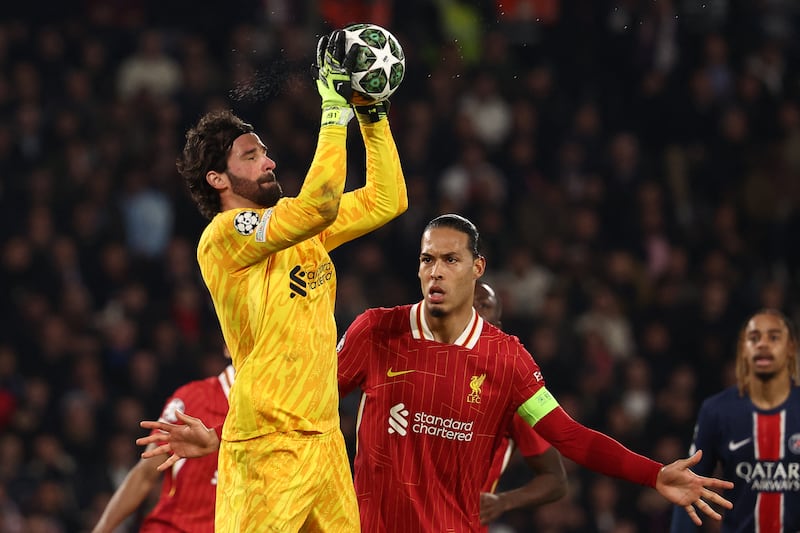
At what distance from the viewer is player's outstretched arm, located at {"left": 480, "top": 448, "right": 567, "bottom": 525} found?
6723 mm

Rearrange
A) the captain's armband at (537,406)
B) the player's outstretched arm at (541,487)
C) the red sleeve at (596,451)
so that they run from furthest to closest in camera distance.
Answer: the player's outstretched arm at (541,487), the captain's armband at (537,406), the red sleeve at (596,451)

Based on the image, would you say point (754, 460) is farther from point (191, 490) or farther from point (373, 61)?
point (373, 61)

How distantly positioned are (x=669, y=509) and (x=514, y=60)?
17.8ft

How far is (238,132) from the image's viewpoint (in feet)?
17.6

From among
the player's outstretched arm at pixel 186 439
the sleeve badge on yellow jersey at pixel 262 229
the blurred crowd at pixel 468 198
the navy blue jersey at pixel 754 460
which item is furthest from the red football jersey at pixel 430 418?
the blurred crowd at pixel 468 198

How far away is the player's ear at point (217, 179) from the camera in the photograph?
5301 mm

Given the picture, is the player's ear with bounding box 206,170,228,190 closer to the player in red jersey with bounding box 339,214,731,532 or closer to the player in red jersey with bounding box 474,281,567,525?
the player in red jersey with bounding box 339,214,731,532

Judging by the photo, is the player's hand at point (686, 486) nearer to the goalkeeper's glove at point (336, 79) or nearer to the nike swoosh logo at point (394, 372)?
the nike swoosh logo at point (394, 372)

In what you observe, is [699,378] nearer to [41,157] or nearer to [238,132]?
[41,157]

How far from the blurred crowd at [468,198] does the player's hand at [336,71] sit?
15.6 ft

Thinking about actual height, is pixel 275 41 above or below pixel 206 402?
above

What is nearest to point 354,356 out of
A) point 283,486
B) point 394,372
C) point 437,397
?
point 394,372

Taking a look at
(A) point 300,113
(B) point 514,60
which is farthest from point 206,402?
(B) point 514,60

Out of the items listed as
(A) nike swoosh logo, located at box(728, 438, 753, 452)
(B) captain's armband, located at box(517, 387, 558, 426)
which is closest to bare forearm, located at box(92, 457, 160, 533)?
(B) captain's armband, located at box(517, 387, 558, 426)
